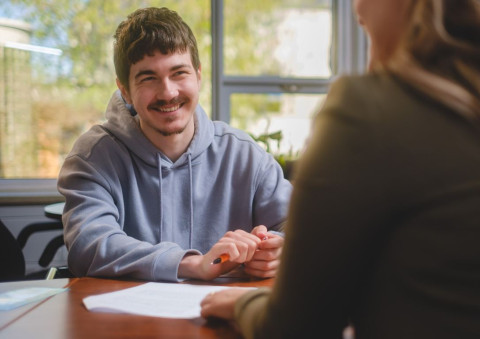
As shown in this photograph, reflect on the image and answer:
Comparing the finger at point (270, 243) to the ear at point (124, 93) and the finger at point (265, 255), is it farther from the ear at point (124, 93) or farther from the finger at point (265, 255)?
the ear at point (124, 93)

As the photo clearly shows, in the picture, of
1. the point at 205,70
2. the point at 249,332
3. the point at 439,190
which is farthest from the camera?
the point at 205,70

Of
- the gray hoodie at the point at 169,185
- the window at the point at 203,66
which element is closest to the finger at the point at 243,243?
the gray hoodie at the point at 169,185

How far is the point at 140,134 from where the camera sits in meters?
1.51

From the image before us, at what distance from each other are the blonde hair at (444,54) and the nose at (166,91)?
1004 mm

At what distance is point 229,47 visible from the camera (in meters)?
3.73

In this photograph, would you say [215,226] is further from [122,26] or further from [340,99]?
[340,99]

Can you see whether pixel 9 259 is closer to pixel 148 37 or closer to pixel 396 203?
pixel 148 37

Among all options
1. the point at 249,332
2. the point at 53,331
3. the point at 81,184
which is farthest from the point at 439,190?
the point at 81,184

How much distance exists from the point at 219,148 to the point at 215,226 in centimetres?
24

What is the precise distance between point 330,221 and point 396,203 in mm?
61

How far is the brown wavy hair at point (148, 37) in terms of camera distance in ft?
4.84

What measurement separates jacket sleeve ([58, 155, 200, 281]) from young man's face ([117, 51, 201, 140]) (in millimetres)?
234

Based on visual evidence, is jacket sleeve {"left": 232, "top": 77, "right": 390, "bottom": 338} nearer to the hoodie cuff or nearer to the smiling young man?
the hoodie cuff

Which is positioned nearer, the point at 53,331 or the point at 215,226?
the point at 53,331
